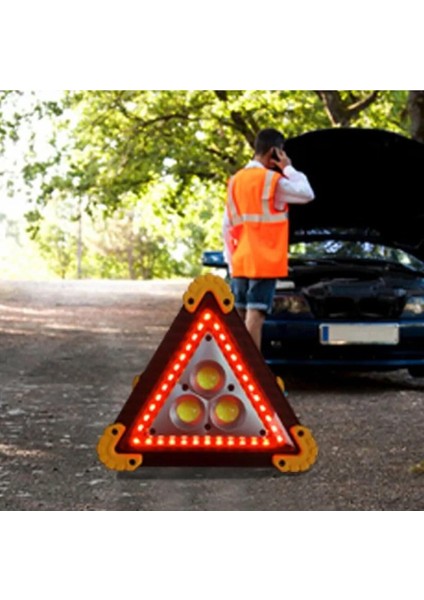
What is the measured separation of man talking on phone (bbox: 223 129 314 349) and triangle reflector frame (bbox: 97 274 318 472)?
301 centimetres

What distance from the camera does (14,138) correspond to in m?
28.0

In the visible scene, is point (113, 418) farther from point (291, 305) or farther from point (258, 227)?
point (258, 227)

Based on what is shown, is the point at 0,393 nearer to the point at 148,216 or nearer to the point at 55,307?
the point at 55,307

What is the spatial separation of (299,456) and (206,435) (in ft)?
0.99

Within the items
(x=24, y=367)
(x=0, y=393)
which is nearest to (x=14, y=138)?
(x=24, y=367)

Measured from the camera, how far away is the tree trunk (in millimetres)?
16625

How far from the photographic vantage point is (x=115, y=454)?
3.50m

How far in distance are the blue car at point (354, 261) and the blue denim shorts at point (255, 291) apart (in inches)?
62.1

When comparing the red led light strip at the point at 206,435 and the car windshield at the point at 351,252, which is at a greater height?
the red led light strip at the point at 206,435

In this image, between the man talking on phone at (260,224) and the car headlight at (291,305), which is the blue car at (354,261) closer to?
the car headlight at (291,305)

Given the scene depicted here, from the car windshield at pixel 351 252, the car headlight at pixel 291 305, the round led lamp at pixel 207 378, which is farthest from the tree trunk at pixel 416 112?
the round led lamp at pixel 207 378

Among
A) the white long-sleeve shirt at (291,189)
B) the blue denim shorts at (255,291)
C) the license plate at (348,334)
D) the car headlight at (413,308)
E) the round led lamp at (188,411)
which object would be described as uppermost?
the white long-sleeve shirt at (291,189)

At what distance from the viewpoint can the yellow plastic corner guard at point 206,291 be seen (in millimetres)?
3404

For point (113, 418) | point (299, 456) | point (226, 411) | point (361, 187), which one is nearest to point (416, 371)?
point (361, 187)
